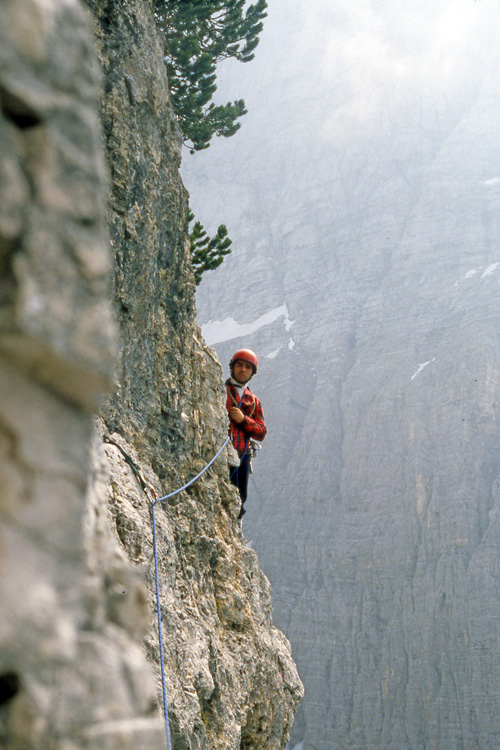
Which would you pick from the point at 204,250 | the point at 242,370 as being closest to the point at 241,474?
the point at 242,370

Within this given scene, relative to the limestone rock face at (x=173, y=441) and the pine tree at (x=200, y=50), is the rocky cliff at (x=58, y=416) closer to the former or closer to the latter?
the limestone rock face at (x=173, y=441)

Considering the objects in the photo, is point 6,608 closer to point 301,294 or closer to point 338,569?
point 338,569

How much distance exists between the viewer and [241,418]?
7.71 metres

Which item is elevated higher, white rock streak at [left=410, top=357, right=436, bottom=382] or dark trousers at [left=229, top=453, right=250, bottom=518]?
white rock streak at [left=410, top=357, right=436, bottom=382]

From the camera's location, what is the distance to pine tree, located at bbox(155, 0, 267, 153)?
39.9 ft

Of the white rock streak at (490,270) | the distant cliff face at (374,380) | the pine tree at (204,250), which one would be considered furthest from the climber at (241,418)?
the white rock streak at (490,270)

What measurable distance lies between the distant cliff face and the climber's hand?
2966 centimetres

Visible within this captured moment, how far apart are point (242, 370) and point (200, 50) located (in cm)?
743

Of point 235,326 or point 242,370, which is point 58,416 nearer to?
point 242,370

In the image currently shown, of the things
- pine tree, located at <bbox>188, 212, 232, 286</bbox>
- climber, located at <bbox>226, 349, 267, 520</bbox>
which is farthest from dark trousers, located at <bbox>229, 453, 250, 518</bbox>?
pine tree, located at <bbox>188, 212, 232, 286</bbox>

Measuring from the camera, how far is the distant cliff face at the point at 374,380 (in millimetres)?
35219

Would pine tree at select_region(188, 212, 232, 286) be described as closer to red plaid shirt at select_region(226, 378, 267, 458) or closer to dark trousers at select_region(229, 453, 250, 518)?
red plaid shirt at select_region(226, 378, 267, 458)

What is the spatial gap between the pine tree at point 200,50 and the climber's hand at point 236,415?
21.6 ft

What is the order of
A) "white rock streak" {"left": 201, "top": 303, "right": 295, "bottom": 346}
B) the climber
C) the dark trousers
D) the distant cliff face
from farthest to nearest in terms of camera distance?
"white rock streak" {"left": 201, "top": 303, "right": 295, "bottom": 346} < the distant cliff face < the dark trousers < the climber
